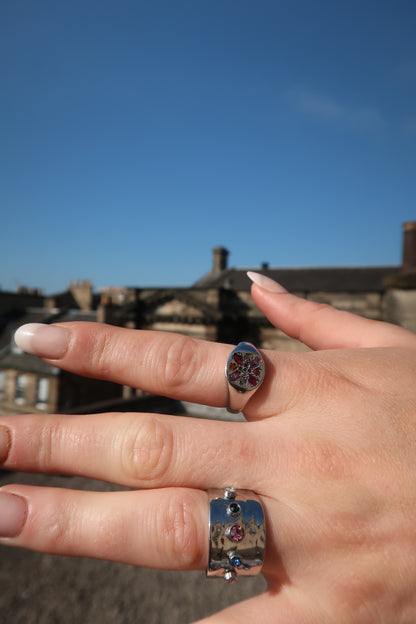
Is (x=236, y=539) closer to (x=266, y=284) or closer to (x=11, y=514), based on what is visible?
(x=11, y=514)

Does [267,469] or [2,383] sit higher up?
[267,469]

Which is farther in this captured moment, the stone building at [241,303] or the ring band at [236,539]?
the stone building at [241,303]

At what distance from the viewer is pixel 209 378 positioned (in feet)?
5.09

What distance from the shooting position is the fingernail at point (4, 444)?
138cm

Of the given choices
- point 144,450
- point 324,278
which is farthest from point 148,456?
point 324,278

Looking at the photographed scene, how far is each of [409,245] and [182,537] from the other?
16.7 meters

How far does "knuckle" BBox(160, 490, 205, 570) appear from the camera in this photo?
1251 millimetres

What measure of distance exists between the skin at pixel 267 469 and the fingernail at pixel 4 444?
19 mm

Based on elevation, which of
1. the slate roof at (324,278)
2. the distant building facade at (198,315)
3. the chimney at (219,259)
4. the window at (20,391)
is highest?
the chimney at (219,259)

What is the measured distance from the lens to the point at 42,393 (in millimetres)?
20297

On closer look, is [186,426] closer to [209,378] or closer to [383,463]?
[209,378]

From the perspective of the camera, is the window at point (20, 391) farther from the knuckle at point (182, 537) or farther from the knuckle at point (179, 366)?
the knuckle at point (182, 537)

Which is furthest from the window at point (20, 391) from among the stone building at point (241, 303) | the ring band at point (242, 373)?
the ring band at point (242, 373)

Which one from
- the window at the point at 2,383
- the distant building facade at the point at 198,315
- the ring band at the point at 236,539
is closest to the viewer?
the ring band at the point at 236,539
